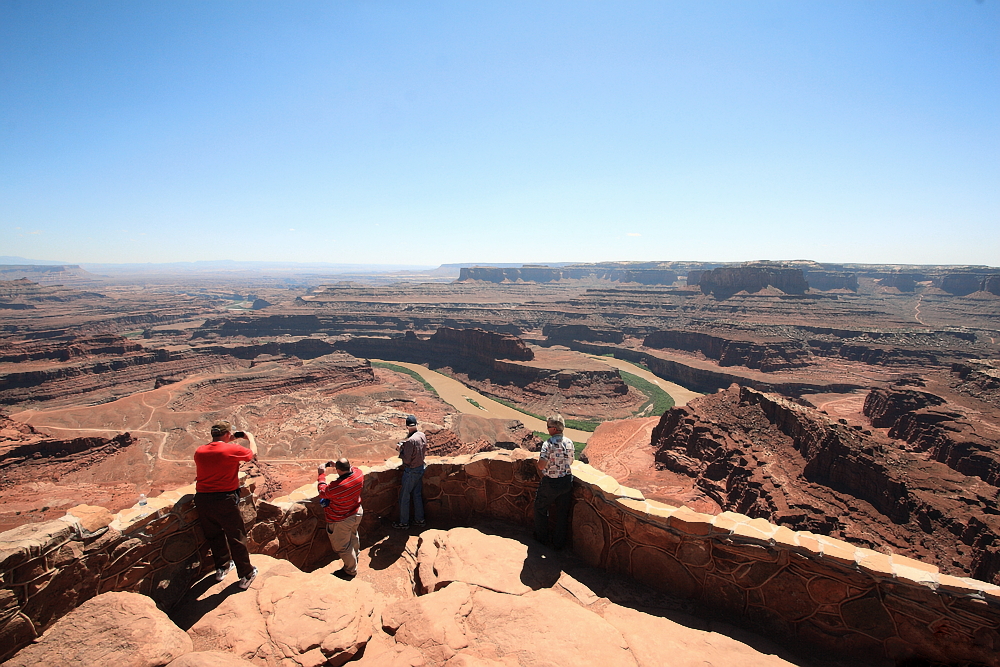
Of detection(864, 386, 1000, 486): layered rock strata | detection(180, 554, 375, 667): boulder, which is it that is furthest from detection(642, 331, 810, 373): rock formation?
detection(180, 554, 375, 667): boulder

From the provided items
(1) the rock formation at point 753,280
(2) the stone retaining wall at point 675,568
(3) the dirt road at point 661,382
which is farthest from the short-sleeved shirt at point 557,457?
(1) the rock formation at point 753,280

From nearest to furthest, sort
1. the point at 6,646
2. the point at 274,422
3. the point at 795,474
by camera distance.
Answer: the point at 6,646 → the point at 795,474 → the point at 274,422

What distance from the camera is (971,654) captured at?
13.7 feet

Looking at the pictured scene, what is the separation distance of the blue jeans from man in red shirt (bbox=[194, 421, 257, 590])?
8.59ft

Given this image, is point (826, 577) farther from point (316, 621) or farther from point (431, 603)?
point (316, 621)

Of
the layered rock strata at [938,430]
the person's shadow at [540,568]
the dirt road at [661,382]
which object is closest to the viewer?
the person's shadow at [540,568]

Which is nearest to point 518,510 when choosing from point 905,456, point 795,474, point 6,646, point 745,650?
point 745,650

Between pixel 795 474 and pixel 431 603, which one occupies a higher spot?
pixel 431 603

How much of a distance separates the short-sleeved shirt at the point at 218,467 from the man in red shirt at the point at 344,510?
1.10 metres

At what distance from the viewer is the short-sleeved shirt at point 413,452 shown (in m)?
7.52

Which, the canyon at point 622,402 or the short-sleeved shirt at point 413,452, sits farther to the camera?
the canyon at point 622,402

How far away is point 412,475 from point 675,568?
4268 mm

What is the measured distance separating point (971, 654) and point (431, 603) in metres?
5.20

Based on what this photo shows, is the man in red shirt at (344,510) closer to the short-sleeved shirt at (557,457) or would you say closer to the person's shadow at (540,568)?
the person's shadow at (540,568)
